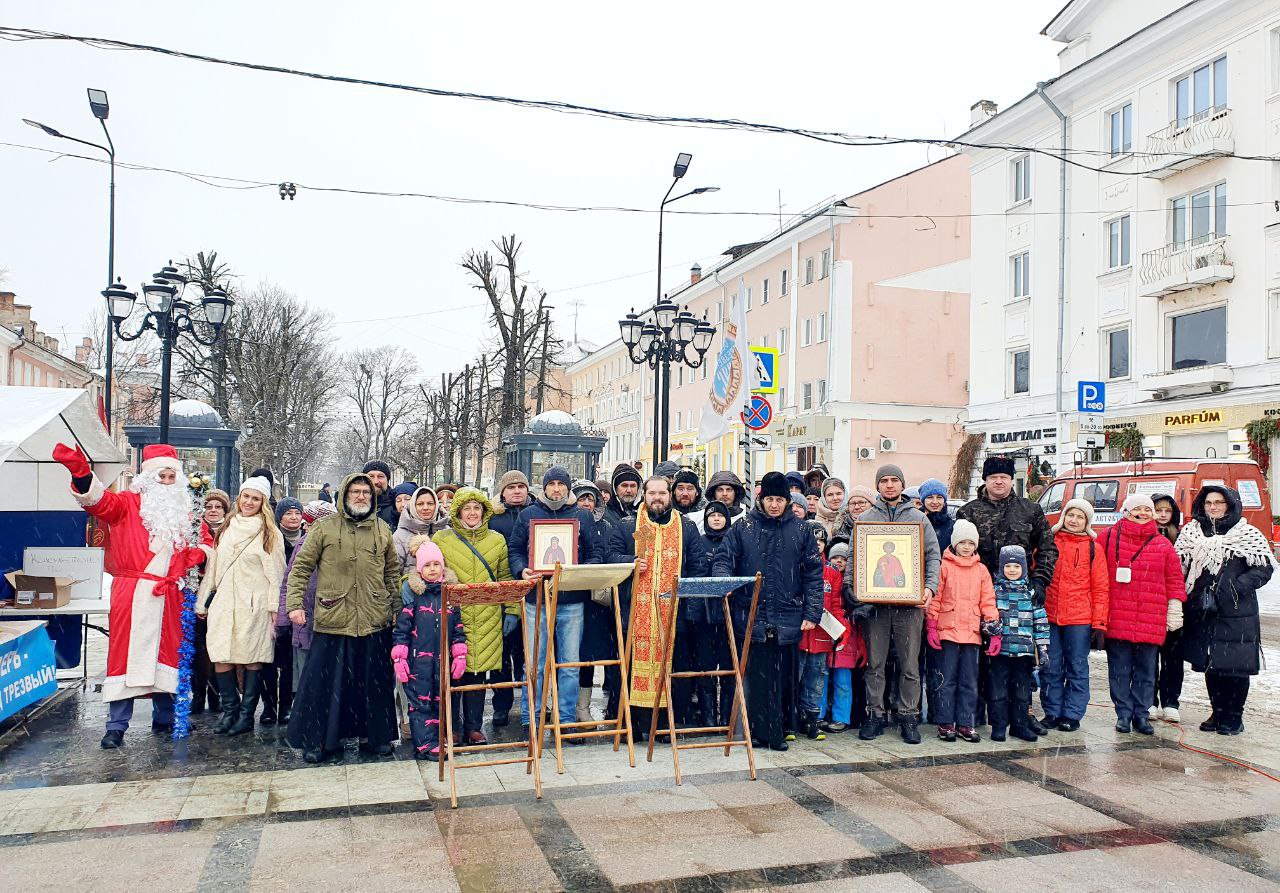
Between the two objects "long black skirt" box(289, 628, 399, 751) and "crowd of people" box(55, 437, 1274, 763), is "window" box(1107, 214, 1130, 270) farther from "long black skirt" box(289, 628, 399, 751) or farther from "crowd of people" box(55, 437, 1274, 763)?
"long black skirt" box(289, 628, 399, 751)

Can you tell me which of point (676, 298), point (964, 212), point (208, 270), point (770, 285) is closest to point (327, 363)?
point (208, 270)

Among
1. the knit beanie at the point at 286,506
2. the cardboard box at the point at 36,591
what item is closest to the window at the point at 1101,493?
the knit beanie at the point at 286,506

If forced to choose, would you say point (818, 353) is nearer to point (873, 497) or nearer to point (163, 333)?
point (163, 333)

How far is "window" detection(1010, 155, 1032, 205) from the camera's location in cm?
2881

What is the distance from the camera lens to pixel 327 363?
47719 mm

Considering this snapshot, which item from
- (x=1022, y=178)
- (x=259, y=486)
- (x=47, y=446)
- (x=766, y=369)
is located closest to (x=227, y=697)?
(x=259, y=486)

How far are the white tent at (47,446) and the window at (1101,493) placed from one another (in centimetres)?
1453

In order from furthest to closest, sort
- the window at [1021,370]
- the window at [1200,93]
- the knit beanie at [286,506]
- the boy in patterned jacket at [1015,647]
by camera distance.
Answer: the window at [1021,370], the window at [1200,93], the knit beanie at [286,506], the boy in patterned jacket at [1015,647]

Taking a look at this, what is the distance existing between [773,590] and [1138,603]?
288cm

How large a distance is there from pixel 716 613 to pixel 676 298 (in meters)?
45.4

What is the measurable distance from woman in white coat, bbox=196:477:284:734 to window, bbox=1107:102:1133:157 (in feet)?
83.0

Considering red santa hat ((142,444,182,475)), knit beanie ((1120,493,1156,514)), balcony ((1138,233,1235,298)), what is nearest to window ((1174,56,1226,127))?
balcony ((1138,233,1235,298))

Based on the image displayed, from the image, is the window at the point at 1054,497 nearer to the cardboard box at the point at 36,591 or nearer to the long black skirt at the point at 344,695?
the long black skirt at the point at 344,695

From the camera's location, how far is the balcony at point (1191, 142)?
22.4m
